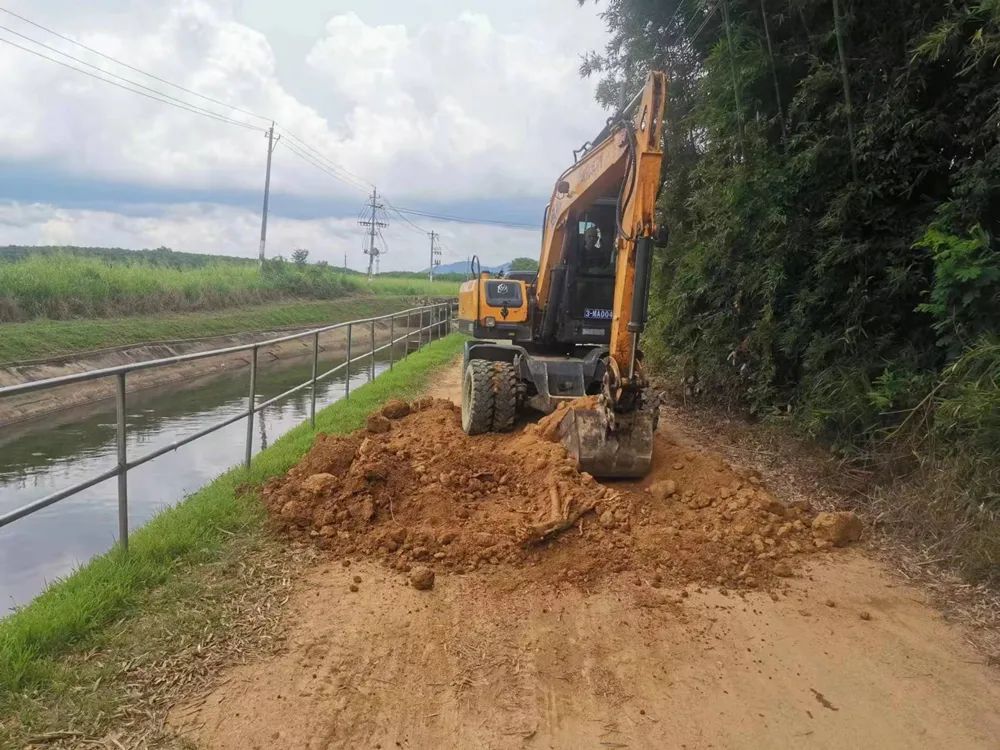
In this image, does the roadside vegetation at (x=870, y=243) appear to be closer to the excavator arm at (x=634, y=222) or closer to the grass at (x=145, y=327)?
the excavator arm at (x=634, y=222)

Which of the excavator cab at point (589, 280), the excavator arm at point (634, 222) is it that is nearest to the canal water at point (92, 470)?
the excavator arm at point (634, 222)

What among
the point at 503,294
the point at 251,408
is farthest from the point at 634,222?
the point at 251,408

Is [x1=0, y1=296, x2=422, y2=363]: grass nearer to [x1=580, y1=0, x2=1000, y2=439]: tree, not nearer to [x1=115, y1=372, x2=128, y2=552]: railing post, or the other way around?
[x1=115, y1=372, x2=128, y2=552]: railing post

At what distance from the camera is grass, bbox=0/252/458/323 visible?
57.2 feet

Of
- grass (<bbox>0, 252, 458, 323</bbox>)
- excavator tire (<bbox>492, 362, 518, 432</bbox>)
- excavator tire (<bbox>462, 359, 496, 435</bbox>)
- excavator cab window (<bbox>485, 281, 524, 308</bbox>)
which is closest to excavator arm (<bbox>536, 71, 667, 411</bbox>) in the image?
excavator tire (<bbox>492, 362, 518, 432</bbox>)

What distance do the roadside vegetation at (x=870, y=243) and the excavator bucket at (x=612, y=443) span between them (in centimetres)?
161

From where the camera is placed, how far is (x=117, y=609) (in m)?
3.47

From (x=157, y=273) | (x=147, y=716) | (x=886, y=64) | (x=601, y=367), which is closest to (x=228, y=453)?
(x=601, y=367)

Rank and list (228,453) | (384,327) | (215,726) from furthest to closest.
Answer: (384,327), (228,453), (215,726)

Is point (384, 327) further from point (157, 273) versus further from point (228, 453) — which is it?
point (228, 453)

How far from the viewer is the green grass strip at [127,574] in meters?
3.01

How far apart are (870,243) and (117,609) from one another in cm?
590

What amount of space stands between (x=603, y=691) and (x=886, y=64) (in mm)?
5330

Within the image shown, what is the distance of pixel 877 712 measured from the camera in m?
2.97
